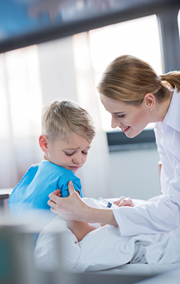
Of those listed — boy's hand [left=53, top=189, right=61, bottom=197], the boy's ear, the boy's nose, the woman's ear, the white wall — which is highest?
the woman's ear

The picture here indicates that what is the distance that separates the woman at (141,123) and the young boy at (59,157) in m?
0.06

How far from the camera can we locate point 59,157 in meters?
1.24

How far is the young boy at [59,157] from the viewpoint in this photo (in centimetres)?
110

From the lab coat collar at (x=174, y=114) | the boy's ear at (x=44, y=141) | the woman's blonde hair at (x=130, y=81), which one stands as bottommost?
the boy's ear at (x=44, y=141)

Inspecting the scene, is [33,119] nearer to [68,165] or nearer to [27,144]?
[27,144]

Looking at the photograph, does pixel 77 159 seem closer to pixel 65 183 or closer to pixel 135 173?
pixel 65 183

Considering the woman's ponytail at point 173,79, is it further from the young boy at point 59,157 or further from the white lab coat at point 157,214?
the young boy at point 59,157

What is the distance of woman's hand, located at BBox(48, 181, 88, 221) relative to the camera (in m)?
1.04

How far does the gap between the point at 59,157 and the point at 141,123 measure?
0.46 meters

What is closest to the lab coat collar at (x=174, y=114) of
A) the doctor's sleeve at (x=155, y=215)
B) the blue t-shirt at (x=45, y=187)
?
the doctor's sleeve at (x=155, y=215)

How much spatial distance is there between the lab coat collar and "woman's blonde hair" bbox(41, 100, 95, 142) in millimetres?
372

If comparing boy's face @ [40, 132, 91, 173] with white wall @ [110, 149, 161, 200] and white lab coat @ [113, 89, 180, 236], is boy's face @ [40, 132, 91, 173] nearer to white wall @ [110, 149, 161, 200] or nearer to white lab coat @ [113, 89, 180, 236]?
white lab coat @ [113, 89, 180, 236]

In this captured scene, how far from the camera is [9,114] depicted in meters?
2.92

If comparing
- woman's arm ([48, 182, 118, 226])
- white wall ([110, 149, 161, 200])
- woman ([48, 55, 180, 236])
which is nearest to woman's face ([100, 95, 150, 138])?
woman ([48, 55, 180, 236])
